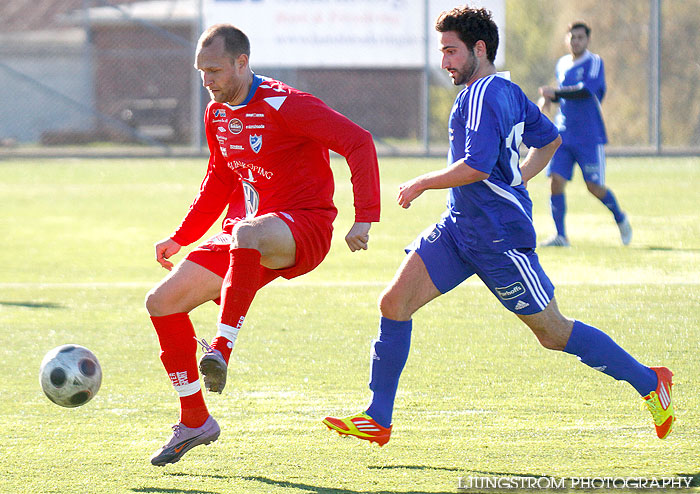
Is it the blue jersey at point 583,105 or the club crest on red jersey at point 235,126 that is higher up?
the club crest on red jersey at point 235,126

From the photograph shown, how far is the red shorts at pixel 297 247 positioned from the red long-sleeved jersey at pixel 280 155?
0.08m

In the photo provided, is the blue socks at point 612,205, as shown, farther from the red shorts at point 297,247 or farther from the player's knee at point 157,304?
the player's knee at point 157,304

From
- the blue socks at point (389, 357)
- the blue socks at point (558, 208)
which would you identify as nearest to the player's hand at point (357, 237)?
the blue socks at point (389, 357)

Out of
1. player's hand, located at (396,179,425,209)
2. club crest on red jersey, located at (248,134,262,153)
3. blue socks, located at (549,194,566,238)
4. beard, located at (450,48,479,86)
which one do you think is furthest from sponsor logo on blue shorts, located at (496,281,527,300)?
blue socks, located at (549,194,566,238)

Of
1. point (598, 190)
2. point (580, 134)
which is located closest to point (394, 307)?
point (598, 190)

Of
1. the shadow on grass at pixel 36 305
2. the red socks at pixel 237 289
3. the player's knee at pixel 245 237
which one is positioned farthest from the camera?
the shadow on grass at pixel 36 305

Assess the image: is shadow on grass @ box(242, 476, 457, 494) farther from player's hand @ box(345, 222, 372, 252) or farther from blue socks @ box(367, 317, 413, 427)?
player's hand @ box(345, 222, 372, 252)

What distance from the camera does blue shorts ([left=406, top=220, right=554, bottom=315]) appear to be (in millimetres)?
4516

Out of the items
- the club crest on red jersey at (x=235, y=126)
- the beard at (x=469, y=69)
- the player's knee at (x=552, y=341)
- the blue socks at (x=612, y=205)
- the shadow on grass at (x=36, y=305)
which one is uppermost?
the beard at (x=469, y=69)

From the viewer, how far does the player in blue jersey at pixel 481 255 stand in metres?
4.48

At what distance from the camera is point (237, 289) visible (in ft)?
14.2

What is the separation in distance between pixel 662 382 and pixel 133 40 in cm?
2727

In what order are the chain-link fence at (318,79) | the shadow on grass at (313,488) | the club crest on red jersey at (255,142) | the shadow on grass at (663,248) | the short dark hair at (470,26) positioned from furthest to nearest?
the chain-link fence at (318,79) → the shadow on grass at (663,248) → the club crest on red jersey at (255,142) → the short dark hair at (470,26) → the shadow on grass at (313,488)

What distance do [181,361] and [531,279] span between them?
1557mm
